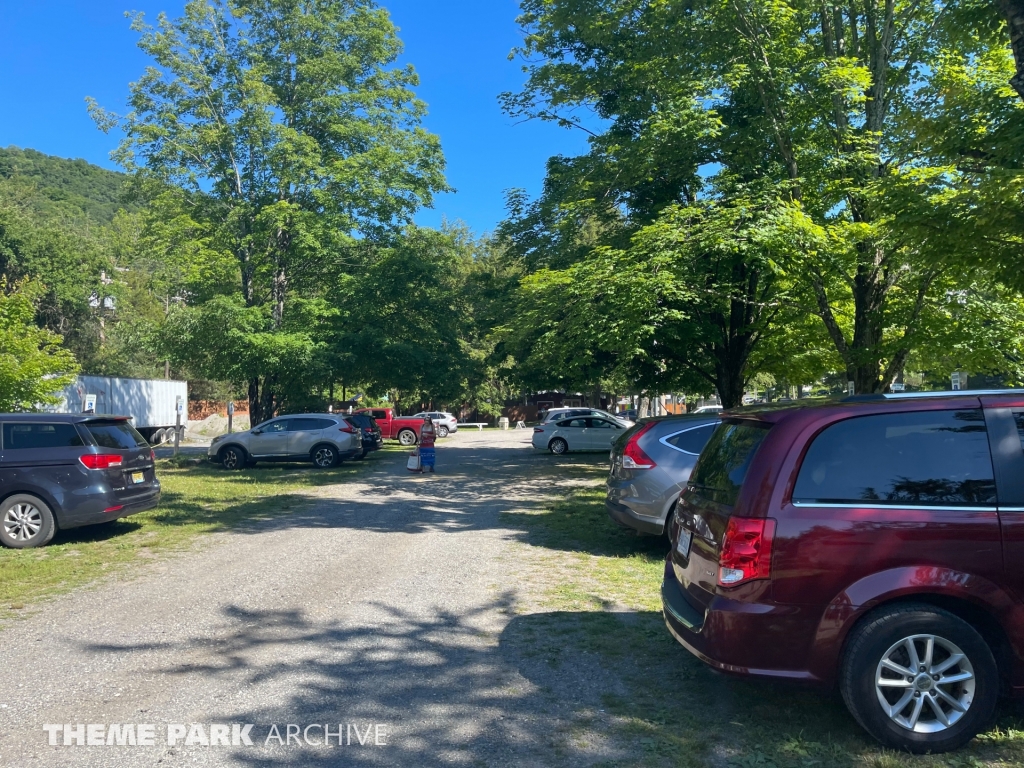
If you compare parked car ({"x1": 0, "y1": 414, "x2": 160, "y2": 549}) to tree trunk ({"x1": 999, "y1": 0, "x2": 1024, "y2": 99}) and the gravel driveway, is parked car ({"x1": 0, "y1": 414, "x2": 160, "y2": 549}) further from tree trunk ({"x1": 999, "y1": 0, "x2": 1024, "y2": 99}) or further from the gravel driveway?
tree trunk ({"x1": 999, "y1": 0, "x2": 1024, "y2": 99})

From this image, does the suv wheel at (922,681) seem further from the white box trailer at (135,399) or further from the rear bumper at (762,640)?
the white box trailer at (135,399)

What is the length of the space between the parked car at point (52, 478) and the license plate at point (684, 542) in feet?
24.9

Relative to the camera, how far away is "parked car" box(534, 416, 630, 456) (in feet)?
88.8

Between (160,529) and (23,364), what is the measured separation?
→ 5.35m

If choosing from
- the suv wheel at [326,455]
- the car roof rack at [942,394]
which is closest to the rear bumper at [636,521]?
the car roof rack at [942,394]

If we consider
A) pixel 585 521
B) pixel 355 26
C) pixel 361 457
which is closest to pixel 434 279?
pixel 361 457

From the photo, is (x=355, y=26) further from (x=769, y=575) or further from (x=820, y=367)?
(x=769, y=575)

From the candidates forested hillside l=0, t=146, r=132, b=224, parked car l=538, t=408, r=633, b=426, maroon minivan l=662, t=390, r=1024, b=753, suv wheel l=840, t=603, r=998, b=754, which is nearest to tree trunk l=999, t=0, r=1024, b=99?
maroon minivan l=662, t=390, r=1024, b=753

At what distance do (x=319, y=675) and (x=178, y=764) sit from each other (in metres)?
1.27

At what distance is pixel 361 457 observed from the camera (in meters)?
23.8

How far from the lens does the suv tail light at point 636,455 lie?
29.0 ft

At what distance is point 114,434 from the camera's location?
9.91 meters

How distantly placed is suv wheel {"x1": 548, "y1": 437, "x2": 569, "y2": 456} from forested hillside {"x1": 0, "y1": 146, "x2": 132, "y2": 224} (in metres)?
49.1

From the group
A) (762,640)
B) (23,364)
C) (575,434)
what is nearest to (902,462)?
(762,640)
